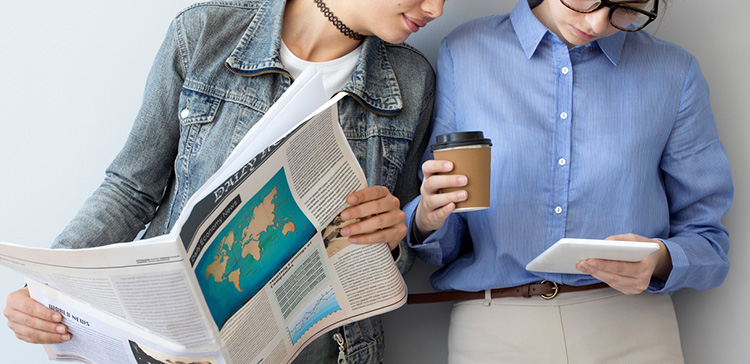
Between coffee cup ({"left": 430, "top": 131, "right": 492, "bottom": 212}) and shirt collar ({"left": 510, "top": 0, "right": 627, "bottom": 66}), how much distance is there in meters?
0.40

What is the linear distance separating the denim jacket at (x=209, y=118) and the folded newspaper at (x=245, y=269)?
0.22m

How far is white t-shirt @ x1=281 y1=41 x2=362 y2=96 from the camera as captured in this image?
135cm

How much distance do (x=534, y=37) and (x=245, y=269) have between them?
84cm

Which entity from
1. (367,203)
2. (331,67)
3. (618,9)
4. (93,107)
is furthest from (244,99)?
(618,9)

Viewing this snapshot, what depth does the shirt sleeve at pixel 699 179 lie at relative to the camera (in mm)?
1344

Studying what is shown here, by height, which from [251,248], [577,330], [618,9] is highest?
[618,9]

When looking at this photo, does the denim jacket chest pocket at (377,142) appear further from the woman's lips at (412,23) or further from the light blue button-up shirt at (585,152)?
the woman's lips at (412,23)

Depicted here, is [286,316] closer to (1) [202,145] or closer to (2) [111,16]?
(1) [202,145]

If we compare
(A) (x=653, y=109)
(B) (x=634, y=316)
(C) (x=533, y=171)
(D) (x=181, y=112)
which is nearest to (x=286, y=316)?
(D) (x=181, y=112)

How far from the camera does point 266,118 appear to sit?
3.16 feet

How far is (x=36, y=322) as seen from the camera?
1011 mm

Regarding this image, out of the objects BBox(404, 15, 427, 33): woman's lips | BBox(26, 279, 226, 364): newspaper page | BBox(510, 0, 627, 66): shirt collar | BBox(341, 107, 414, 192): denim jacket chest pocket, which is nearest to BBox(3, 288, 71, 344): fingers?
BBox(26, 279, 226, 364): newspaper page

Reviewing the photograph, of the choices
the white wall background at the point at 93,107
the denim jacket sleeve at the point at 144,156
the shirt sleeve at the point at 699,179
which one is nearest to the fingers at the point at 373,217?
the denim jacket sleeve at the point at 144,156

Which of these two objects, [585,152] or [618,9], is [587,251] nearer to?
[585,152]
